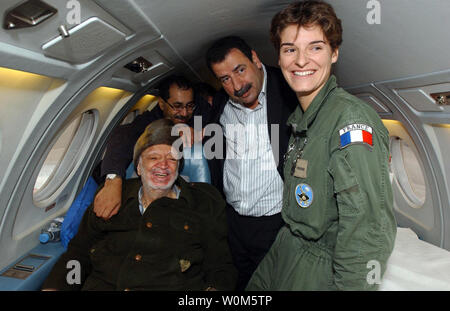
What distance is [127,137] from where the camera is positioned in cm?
261

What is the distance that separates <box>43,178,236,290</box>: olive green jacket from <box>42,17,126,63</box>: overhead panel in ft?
3.24

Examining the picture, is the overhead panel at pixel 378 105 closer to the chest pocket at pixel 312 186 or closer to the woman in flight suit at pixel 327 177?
the woman in flight suit at pixel 327 177

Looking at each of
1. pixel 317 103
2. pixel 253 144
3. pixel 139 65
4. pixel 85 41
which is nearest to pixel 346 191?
pixel 317 103

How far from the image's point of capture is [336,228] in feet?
4.41

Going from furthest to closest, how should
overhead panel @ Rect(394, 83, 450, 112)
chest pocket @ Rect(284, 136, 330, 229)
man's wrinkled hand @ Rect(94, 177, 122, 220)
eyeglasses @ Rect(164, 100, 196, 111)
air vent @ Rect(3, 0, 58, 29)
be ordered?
eyeglasses @ Rect(164, 100, 196, 111) < man's wrinkled hand @ Rect(94, 177, 122, 220) < overhead panel @ Rect(394, 83, 450, 112) < chest pocket @ Rect(284, 136, 330, 229) < air vent @ Rect(3, 0, 58, 29)

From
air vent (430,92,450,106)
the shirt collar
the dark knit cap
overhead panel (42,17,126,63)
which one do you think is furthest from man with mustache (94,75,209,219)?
air vent (430,92,450,106)

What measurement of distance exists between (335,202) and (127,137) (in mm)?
1949

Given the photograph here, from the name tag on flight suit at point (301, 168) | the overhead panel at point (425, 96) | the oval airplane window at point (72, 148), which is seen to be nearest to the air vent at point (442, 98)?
the overhead panel at point (425, 96)

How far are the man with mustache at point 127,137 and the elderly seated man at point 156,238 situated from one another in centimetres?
9

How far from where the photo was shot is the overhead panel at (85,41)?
1.42 metres

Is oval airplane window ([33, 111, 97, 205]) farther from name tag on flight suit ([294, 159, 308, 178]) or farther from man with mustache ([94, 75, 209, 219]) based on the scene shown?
name tag on flight suit ([294, 159, 308, 178])

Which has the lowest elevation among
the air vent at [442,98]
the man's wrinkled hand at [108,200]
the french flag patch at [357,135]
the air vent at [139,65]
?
the man's wrinkled hand at [108,200]

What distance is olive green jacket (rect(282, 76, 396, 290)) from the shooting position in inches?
45.3
